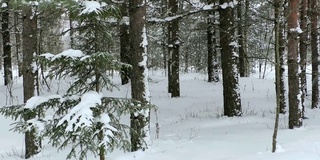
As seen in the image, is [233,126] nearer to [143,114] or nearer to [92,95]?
[143,114]

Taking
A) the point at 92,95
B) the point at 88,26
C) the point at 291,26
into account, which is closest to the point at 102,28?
the point at 88,26

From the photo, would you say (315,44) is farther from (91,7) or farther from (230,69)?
(91,7)

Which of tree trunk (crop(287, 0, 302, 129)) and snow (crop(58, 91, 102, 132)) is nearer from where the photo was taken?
snow (crop(58, 91, 102, 132))

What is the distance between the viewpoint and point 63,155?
7.18 metres

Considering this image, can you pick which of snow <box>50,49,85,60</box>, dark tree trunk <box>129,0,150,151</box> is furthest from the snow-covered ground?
snow <box>50,49,85,60</box>

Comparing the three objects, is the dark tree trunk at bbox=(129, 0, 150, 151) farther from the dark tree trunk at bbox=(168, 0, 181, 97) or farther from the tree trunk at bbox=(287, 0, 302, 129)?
the dark tree trunk at bbox=(168, 0, 181, 97)

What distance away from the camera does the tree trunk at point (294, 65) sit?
8.12 metres

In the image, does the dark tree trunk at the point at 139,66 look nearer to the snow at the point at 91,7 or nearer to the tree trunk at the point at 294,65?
the snow at the point at 91,7

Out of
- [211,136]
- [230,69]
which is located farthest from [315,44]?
[211,136]

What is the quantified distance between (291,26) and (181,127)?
3.78 meters

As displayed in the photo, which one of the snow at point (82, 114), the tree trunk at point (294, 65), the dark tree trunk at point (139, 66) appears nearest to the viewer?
the snow at point (82, 114)

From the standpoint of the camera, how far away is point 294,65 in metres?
8.12

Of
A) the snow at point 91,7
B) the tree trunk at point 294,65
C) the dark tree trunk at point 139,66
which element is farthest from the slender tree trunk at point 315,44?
the snow at point 91,7

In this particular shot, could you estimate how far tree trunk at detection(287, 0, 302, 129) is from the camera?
812 cm
